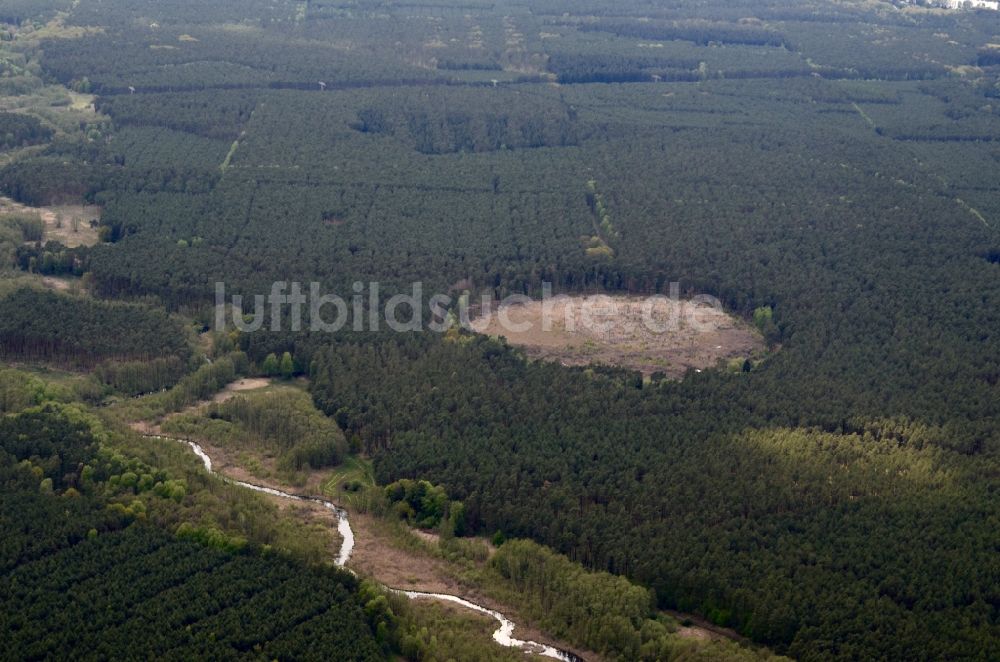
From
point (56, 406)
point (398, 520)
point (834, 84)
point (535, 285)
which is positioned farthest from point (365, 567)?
point (834, 84)

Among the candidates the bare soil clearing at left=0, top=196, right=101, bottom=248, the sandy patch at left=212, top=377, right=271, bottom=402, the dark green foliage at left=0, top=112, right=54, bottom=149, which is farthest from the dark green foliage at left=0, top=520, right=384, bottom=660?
the dark green foliage at left=0, top=112, right=54, bottom=149

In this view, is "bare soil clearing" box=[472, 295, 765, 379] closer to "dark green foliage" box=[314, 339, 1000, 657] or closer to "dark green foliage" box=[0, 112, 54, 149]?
"dark green foliage" box=[314, 339, 1000, 657]

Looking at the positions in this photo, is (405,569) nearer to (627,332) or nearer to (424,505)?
(424,505)

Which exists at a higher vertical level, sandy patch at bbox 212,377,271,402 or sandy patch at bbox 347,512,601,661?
sandy patch at bbox 212,377,271,402

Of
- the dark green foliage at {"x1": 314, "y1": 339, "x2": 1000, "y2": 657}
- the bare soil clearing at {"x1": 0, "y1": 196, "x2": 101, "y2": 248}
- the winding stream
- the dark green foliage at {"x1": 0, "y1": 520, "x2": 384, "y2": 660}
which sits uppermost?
the bare soil clearing at {"x1": 0, "y1": 196, "x2": 101, "y2": 248}

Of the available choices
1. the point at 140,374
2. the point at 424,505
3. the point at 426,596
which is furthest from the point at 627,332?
the point at 426,596
